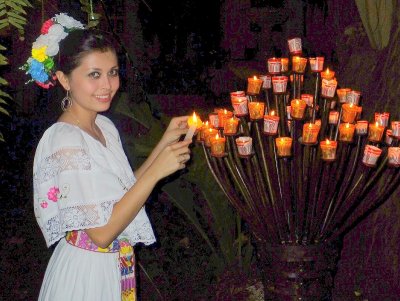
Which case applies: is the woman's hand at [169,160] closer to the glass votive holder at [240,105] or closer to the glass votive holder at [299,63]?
the glass votive holder at [240,105]

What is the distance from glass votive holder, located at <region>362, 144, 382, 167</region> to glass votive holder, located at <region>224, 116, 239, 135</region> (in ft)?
1.57

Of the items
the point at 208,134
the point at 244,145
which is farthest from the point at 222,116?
the point at 244,145

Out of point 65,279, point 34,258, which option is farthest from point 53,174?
point 34,258

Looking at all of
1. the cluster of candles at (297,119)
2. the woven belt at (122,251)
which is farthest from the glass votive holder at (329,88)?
the woven belt at (122,251)

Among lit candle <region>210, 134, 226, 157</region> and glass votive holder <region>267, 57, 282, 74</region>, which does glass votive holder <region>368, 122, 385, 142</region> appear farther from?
lit candle <region>210, 134, 226, 157</region>

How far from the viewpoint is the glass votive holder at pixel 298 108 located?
210 centimetres

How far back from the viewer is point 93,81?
2.39 metres

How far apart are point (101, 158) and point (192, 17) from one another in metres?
8.57

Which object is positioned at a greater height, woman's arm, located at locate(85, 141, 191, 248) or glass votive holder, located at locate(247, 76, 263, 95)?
glass votive holder, located at locate(247, 76, 263, 95)

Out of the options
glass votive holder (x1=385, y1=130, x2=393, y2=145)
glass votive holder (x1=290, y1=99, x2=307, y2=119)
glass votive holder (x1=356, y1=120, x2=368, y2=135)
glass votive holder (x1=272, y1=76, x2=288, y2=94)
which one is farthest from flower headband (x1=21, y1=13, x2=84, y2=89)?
glass votive holder (x1=385, y1=130, x2=393, y2=145)

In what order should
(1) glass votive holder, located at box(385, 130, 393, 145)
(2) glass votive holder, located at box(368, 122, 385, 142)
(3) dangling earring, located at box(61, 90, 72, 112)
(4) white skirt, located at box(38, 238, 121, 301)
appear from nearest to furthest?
1. (2) glass votive holder, located at box(368, 122, 385, 142)
2. (1) glass votive holder, located at box(385, 130, 393, 145)
3. (4) white skirt, located at box(38, 238, 121, 301)
4. (3) dangling earring, located at box(61, 90, 72, 112)

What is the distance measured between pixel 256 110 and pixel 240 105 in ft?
0.23

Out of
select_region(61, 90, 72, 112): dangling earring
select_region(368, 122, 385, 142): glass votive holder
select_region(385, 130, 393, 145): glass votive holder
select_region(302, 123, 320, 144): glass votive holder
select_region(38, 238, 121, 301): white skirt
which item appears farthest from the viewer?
select_region(61, 90, 72, 112): dangling earring

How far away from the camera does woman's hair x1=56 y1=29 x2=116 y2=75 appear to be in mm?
2387
